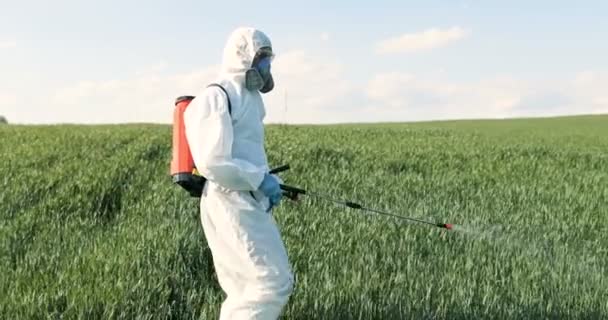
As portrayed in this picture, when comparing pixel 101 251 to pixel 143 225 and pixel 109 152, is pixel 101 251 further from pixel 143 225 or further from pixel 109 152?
pixel 109 152

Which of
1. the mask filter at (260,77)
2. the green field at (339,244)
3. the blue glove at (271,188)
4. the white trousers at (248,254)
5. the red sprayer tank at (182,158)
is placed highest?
the mask filter at (260,77)

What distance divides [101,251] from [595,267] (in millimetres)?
4096

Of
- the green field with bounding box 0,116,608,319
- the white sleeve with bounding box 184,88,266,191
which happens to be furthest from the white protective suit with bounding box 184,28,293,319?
the green field with bounding box 0,116,608,319

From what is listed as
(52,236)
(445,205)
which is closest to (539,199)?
(445,205)

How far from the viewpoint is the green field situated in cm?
552

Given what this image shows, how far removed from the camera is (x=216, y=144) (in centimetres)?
437

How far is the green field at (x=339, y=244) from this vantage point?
5.52 meters

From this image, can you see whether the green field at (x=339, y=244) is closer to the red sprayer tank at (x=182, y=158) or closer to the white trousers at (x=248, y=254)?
the white trousers at (x=248, y=254)

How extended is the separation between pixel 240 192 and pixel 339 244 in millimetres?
2483

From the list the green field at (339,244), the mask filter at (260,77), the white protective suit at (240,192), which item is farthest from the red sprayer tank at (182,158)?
the green field at (339,244)

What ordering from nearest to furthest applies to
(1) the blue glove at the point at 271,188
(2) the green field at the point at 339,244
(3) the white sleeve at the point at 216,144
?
(3) the white sleeve at the point at 216,144
(1) the blue glove at the point at 271,188
(2) the green field at the point at 339,244

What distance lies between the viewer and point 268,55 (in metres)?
4.65

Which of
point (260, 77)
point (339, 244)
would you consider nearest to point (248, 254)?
point (260, 77)

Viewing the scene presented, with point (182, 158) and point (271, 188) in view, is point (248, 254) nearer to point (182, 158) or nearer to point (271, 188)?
point (271, 188)
